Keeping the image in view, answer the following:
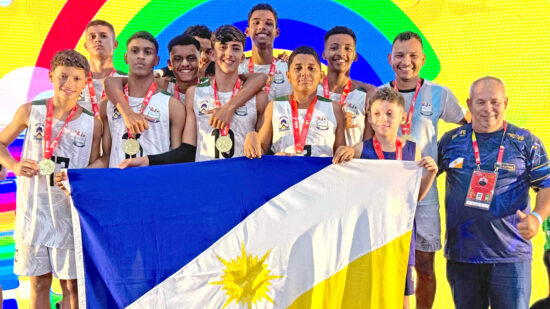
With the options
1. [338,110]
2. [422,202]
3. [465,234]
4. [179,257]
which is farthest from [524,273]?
[179,257]

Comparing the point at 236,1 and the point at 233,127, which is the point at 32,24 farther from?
the point at 233,127

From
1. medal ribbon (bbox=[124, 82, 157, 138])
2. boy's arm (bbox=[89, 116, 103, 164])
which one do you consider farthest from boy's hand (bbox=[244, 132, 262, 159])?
boy's arm (bbox=[89, 116, 103, 164])

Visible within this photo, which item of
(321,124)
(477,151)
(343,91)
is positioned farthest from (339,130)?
(477,151)

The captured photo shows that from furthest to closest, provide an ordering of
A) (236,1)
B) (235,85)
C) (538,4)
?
(236,1), (538,4), (235,85)

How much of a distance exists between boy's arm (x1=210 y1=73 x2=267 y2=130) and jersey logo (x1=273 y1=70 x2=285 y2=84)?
19.3 inches

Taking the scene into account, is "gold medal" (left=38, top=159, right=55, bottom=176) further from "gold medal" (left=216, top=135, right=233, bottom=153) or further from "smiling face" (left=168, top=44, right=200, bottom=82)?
"smiling face" (left=168, top=44, right=200, bottom=82)

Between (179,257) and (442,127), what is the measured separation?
→ 3.32m

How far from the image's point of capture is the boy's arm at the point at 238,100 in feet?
12.6

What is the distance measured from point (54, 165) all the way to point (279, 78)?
1857 millimetres

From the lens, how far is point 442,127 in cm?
563

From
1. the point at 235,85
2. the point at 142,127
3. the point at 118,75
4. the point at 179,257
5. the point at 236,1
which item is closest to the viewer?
the point at 179,257

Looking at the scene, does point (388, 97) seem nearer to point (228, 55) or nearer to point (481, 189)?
point (481, 189)

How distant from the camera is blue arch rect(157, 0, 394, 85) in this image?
19.1 ft

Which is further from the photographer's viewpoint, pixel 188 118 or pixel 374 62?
pixel 374 62
